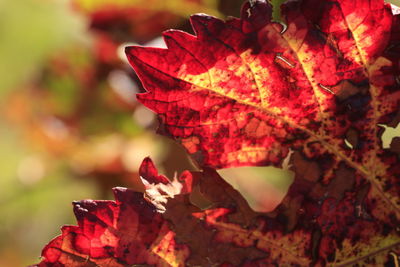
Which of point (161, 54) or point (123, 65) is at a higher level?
point (161, 54)

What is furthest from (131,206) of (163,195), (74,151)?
(74,151)

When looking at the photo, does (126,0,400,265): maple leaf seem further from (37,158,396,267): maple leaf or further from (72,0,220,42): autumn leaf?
(72,0,220,42): autumn leaf

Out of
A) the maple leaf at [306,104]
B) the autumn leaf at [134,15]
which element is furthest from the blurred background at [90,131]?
the maple leaf at [306,104]

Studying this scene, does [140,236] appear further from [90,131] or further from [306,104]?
[90,131]

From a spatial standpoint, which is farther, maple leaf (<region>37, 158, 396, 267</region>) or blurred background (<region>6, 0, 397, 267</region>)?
blurred background (<region>6, 0, 397, 267</region>)

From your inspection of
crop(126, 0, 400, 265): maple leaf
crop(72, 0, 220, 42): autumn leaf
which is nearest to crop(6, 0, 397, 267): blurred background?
crop(72, 0, 220, 42): autumn leaf

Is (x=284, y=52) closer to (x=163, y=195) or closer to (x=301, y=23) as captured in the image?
(x=301, y=23)
